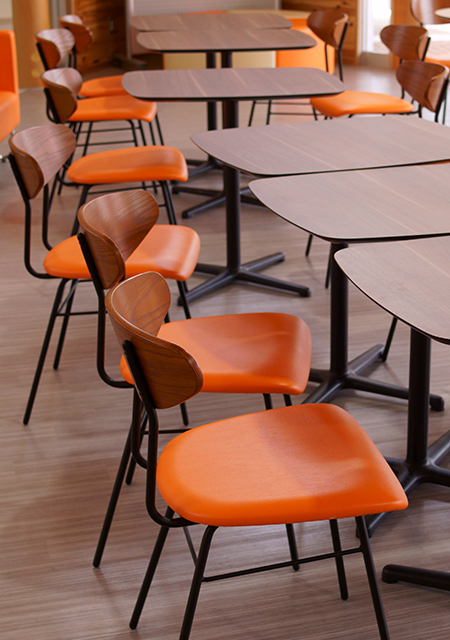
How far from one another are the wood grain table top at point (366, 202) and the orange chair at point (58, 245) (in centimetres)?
40

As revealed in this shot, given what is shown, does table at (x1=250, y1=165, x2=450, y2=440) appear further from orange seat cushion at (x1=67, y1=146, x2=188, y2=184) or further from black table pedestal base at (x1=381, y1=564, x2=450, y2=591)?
orange seat cushion at (x1=67, y1=146, x2=188, y2=184)

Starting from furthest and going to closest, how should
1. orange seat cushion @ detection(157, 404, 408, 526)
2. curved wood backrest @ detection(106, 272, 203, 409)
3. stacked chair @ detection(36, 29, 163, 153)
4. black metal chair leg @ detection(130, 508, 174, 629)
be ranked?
stacked chair @ detection(36, 29, 163, 153)
black metal chair leg @ detection(130, 508, 174, 629)
orange seat cushion @ detection(157, 404, 408, 526)
curved wood backrest @ detection(106, 272, 203, 409)

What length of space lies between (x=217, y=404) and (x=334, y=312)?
0.51 m

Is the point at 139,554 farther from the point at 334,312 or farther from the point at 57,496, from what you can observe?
the point at 334,312

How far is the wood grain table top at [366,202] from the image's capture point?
1.74 metres

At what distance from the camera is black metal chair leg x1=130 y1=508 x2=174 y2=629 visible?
5.06 ft

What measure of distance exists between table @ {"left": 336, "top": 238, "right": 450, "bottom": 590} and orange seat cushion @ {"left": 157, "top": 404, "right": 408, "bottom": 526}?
28 cm

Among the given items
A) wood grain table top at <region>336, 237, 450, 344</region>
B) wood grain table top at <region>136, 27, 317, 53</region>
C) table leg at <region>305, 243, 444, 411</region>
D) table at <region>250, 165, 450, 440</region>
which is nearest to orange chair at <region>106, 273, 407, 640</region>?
wood grain table top at <region>336, 237, 450, 344</region>

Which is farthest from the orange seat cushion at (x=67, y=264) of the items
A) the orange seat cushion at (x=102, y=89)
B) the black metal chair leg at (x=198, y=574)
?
A: the orange seat cushion at (x=102, y=89)

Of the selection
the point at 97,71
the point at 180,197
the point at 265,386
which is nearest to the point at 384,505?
the point at 265,386

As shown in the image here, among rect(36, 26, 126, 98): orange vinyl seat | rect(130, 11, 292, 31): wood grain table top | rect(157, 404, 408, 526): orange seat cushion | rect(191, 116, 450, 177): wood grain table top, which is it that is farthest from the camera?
rect(130, 11, 292, 31): wood grain table top

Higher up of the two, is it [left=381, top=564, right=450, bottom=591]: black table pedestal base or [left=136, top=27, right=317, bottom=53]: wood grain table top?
[left=136, top=27, right=317, bottom=53]: wood grain table top

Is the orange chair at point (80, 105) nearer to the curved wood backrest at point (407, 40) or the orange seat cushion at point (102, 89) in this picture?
the orange seat cushion at point (102, 89)

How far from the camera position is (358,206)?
1.91 m
